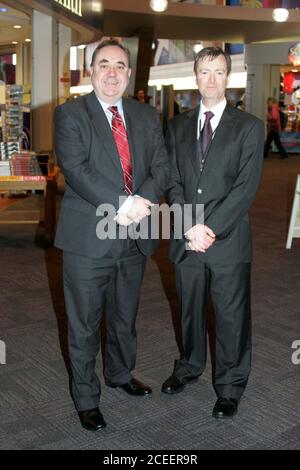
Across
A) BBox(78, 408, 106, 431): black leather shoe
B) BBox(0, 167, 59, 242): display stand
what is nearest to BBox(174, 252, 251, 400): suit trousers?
BBox(78, 408, 106, 431): black leather shoe

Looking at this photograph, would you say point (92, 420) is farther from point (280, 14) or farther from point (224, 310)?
point (280, 14)

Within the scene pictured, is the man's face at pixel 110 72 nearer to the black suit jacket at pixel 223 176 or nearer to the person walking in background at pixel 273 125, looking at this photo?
the black suit jacket at pixel 223 176

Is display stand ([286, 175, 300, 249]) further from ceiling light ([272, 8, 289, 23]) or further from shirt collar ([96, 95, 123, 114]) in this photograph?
ceiling light ([272, 8, 289, 23])

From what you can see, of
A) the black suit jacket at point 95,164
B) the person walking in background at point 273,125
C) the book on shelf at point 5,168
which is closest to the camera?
the black suit jacket at point 95,164

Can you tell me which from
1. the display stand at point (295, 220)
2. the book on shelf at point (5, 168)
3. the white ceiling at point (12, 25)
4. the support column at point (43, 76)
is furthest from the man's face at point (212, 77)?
the support column at point (43, 76)

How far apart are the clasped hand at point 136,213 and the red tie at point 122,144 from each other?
0.44 ft

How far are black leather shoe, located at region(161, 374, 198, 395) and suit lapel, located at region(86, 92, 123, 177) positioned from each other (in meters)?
1.14

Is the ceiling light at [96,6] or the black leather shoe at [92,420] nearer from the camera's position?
the black leather shoe at [92,420]

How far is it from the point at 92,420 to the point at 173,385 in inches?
21.3

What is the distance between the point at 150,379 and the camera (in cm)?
313

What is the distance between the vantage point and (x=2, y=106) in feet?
32.3

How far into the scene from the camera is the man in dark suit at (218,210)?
2.51 m

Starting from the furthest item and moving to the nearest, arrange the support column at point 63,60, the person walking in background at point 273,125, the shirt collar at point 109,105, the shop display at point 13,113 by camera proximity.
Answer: the person walking in background at point 273,125 < the support column at point 63,60 < the shop display at point 13,113 < the shirt collar at point 109,105

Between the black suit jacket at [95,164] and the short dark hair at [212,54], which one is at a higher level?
the short dark hair at [212,54]
